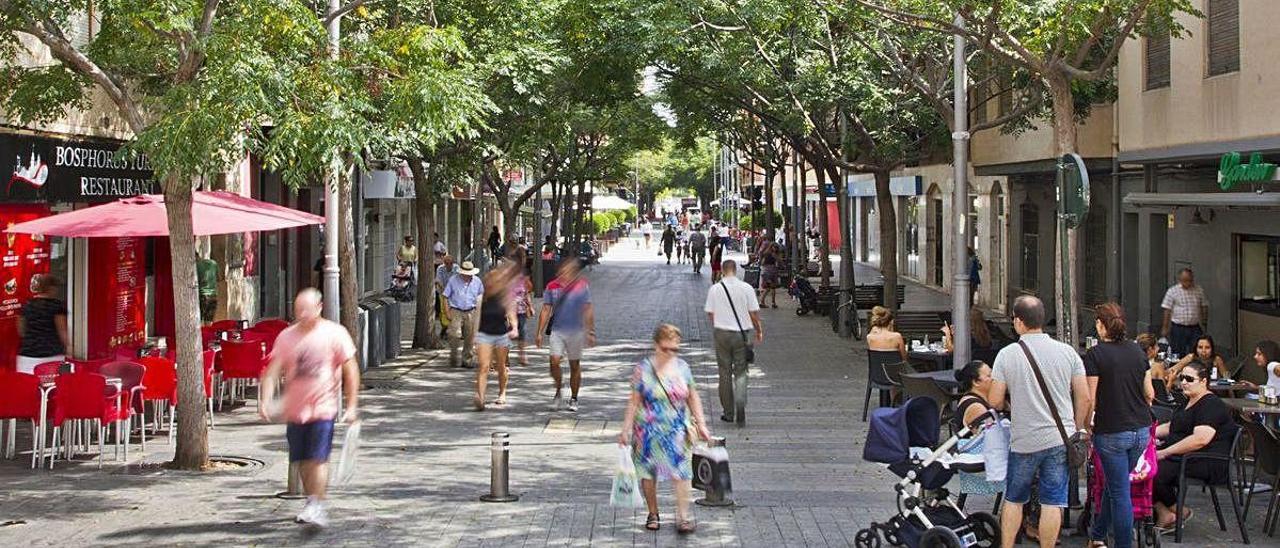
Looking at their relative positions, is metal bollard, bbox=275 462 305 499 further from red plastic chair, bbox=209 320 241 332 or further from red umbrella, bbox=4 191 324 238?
red plastic chair, bbox=209 320 241 332

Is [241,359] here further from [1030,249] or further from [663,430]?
[1030,249]

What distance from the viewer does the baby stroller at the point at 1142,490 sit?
A: 907 centimetres

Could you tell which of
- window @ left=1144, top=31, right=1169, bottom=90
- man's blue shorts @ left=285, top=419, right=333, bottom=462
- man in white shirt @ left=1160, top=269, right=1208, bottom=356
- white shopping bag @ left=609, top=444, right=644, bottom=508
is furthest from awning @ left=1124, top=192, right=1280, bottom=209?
man's blue shorts @ left=285, top=419, right=333, bottom=462

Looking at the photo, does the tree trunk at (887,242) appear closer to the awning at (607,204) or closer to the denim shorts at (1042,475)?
the denim shorts at (1042,475)

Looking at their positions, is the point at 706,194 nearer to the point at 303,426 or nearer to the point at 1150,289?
the point at 1150,289

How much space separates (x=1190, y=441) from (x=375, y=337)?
13158 millimetres

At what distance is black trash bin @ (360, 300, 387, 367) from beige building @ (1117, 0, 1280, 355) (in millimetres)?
10166

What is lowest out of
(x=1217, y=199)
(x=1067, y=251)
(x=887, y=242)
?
(x=1067, y=251)

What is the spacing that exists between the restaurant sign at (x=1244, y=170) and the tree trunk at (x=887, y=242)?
8031 mm

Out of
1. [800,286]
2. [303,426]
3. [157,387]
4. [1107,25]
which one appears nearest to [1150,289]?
[1107,25]

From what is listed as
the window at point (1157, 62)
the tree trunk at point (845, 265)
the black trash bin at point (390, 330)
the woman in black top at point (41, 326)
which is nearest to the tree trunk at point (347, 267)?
the black trash bin at point (390, 330)

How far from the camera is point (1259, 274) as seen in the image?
19.2 m

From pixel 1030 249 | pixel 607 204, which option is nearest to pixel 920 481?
pixel 1030 249

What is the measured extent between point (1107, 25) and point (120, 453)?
34.6ft
